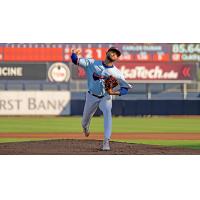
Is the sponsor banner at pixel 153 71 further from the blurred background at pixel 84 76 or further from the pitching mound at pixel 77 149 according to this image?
the pitching mound at pixel 77 149

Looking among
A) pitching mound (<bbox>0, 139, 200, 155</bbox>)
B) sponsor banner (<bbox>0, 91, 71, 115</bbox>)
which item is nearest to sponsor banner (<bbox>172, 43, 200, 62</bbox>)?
sponsor banner (<bbox>0, 91, 71, 115</bbox>)

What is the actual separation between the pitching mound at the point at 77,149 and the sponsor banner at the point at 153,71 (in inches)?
1017

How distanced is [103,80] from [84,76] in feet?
94.5

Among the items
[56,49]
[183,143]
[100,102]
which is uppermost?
[56,49]

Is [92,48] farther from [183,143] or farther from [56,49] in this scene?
[183,143]

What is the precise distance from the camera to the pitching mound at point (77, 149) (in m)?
11.6

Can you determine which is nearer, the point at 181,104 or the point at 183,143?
the point at 183,143

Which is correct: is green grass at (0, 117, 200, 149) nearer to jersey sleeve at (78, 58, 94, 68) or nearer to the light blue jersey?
the light blue jersey

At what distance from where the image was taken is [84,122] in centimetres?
1151

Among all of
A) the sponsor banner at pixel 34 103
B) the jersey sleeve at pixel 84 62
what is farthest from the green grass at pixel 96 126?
the jersey sleeve at pixel 84 62

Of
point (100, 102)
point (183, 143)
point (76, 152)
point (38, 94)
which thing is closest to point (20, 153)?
point (76, 152)

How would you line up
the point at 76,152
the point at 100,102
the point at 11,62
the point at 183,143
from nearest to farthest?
the point at 100,102
the point at 76,152
the point at 183,143
the point at 11,62

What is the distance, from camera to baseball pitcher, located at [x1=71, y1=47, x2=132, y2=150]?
1045 cm

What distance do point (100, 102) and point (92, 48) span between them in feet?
94.4
